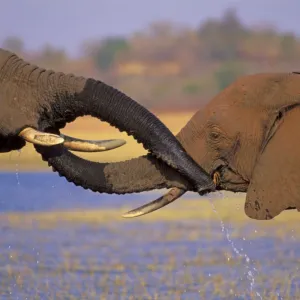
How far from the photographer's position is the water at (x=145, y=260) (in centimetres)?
1224

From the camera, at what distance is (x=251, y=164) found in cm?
928

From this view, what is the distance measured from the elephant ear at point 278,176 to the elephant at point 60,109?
0.66 meters

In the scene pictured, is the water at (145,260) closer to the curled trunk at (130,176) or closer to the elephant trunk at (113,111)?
the curled trunk at (130,176)

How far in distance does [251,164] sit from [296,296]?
2885mm

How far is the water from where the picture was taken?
12.2 m

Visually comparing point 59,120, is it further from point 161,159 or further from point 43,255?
point 43,255

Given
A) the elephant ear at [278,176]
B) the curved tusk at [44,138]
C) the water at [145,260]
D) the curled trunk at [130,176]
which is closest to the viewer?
the curved tusk at [44,138]

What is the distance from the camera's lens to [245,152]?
929 cm

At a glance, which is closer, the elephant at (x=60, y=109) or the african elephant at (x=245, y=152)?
the elephant at (x=60, y=109)

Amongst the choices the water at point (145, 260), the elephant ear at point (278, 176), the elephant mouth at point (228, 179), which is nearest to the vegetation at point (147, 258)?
the water at point (145, 260)

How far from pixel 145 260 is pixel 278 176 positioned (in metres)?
5.66

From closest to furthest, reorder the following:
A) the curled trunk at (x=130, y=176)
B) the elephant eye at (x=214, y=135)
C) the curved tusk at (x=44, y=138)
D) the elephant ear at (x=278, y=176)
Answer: the curved tusk at (x=44, y=138) → the elephant ear at (x=278, y=176) → the curled trunk at (x=130, y=176) → the elephant eye at (x=214, y=135)

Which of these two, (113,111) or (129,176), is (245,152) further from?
(113,111)

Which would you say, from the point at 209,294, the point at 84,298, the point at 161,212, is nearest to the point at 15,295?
the point at 84,298
